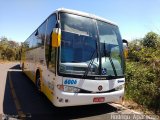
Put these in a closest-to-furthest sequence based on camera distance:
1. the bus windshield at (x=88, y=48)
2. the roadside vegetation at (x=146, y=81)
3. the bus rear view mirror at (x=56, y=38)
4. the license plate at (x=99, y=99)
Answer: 1. the bus rear view mirror at (x=56, y=38)
2. the bus windshield at (x=88, y=48)
3. the license plate at (x=99, y=99)
4. the roadside vegetation at (x=146, y=81)

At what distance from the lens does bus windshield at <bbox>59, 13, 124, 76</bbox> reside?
698 centimetres

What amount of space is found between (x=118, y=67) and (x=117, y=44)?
86cm

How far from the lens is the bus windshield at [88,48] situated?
6.98m

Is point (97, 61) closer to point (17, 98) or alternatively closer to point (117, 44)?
point (117, 44)

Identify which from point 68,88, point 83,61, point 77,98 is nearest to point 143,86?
point 83,61

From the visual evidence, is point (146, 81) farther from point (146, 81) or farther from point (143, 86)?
point (143, 86)

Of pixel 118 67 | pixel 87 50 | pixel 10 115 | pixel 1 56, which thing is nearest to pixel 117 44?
pixel 118 67

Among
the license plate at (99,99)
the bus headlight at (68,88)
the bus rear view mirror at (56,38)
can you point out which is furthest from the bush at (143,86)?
the bus rear view mirror at (56,38)

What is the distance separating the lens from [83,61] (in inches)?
280

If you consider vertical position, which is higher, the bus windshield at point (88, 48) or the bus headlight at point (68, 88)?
the bus windshield at point (88, 48)

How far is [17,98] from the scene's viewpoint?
955 cm

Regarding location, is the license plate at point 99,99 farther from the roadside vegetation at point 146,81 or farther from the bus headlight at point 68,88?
the roadside vegetation at point 146,81

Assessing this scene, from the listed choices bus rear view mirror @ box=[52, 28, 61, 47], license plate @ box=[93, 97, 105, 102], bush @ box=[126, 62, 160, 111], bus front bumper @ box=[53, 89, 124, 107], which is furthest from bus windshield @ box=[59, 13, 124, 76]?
bush @ box=[126, 62, 160, 111]

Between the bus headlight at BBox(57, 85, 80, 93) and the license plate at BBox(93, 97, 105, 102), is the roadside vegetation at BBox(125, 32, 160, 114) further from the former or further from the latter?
the bus headlight at BBox(57, 85, 80, 93)
